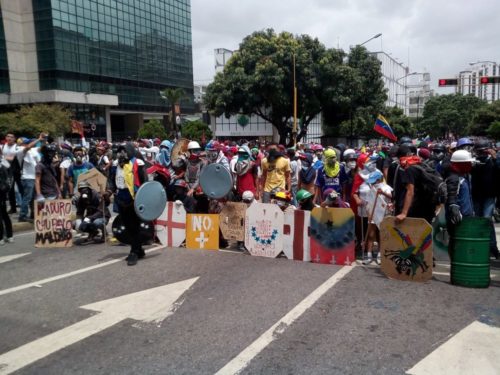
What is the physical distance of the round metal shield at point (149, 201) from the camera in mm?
6609

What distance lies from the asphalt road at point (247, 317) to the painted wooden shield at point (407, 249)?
165 mm

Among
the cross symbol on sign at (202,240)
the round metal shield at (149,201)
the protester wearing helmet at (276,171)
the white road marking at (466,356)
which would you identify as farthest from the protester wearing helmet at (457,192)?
the round metal shield at (149,201)

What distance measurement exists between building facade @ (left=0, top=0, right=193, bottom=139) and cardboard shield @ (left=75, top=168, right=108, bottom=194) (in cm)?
4617

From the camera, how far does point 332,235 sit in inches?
257

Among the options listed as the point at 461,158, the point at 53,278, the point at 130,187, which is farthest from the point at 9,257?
the point at 461,158

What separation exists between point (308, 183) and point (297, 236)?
1659 mm

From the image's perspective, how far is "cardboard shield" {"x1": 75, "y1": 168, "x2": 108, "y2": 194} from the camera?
8.29 m

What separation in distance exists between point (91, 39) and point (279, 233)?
5941 centimetres

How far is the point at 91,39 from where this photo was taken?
5841 cm

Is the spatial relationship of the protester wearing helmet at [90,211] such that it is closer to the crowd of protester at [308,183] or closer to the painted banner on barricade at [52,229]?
the crowd of protester at [308,183]

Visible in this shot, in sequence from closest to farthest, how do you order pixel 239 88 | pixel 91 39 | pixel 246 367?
pixel 246 367 → pixel 239 88 → pixel 91 39

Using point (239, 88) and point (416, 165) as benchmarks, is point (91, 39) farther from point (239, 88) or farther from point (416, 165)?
point (416, 165)

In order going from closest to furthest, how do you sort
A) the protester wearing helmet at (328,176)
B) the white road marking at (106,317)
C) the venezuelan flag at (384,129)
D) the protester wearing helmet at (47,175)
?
1. the white road marking at (106,317)
2. the protester wearing helmet at (328,176)
3. the protester wearing helmet at (47,175)
4. the venezuelan flag at (384,129)

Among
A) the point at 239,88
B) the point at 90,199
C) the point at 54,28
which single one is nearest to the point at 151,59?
the point at 54,28
